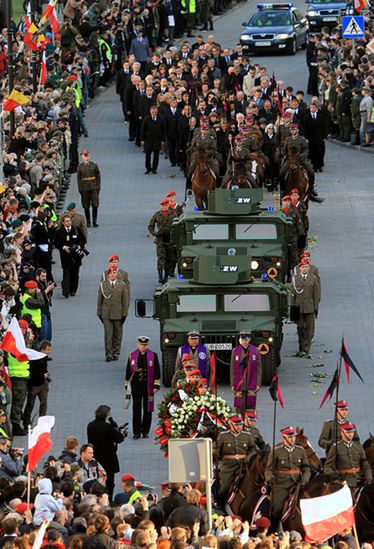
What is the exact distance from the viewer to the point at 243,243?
36.7m

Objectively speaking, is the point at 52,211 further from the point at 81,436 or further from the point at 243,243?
the point at 81,436

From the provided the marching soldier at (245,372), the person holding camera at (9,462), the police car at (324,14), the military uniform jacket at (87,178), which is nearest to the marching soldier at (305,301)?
the marching soldier at (245,372)

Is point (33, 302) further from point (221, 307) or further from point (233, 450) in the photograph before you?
point (233, 450)

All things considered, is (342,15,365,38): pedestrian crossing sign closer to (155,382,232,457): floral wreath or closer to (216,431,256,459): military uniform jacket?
(155,382,232,457): floral wreath

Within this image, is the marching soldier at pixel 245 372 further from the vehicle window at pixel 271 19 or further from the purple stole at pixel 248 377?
the vehicle window at pixel 271 19

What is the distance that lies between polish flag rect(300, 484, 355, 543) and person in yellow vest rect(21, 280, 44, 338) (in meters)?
12.1

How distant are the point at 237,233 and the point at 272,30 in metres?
27.8

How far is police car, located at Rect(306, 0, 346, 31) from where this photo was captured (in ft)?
218

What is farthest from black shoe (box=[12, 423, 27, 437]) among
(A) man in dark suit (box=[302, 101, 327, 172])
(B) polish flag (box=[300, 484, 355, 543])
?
(A) man in dark suit (box=[302, 101, 327, 172])

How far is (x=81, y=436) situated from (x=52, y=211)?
31.6ft

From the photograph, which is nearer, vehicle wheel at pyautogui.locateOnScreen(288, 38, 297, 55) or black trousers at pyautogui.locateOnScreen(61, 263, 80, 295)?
black trousers at pyautogui.locateOnScreen(61, 263, 80, 295)

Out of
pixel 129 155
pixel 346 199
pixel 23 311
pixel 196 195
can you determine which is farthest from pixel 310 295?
pixel 129 155

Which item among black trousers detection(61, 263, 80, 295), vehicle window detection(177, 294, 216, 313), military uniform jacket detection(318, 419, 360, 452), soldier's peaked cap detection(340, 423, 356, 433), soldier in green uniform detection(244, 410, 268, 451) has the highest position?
soldier's peaked cap detection(340, 423, 356, 433)

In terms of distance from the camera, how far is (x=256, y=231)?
37.2m
